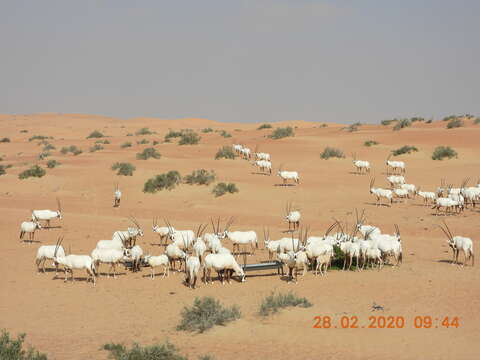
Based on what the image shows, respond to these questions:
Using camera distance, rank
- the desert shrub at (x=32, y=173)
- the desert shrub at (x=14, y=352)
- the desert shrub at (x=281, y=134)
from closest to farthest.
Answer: the desert shrub at (x=14, y=352), the desert shrub at (x=32, y=173), the desert shrub at (x=281, y=134)

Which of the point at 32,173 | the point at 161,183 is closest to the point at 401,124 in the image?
the point at 161,183

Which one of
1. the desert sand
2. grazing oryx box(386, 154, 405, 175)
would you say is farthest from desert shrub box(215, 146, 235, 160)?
grazing oryx box(386, 154, 405, 175)

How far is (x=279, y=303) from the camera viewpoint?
9.91 meters

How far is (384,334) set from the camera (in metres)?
8.66

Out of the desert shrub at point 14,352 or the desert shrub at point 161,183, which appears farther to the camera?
the desert shrub at point 161,183

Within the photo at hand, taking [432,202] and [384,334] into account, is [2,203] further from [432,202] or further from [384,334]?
[384,334]

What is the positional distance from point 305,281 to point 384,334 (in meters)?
3.74

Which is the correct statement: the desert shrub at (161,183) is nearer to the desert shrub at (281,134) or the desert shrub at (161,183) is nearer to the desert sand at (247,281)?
the desert sand at (247,281)

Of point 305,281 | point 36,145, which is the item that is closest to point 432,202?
point 305,281

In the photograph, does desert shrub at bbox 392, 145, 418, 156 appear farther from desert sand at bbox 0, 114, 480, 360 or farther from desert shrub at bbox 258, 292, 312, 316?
desert shrub at bbox 258, 292, 312, 316
